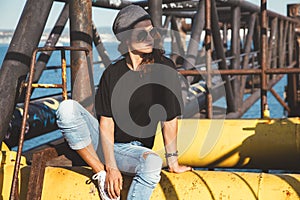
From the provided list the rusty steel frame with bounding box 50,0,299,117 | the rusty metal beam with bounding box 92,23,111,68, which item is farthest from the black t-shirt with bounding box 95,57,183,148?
the rusty metal beam with bounding box 92,23,111,68

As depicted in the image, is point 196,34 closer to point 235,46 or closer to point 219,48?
point 219,48

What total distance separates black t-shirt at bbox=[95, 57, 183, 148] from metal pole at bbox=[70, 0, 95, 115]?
0.87 metres

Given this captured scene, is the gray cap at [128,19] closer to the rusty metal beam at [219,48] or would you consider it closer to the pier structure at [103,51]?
the pier structure at [103,51]

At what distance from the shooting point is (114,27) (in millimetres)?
3133

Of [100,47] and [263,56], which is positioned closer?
[263,56]

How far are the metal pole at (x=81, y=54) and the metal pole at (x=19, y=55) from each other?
229 millimetres

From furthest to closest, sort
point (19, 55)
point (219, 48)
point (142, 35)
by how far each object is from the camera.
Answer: point (219, 48), point (19, 55), point (142, 35)

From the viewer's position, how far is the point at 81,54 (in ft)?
13.2

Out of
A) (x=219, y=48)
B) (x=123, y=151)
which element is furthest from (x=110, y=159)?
(x=219, y=48)

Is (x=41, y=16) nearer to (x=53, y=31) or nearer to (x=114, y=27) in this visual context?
(x=114, y=27)

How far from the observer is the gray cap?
304 cm

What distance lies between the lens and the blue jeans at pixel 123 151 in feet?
9.35

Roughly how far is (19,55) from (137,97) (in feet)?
3.53

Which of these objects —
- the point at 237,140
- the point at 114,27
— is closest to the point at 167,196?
the point at 114,27
